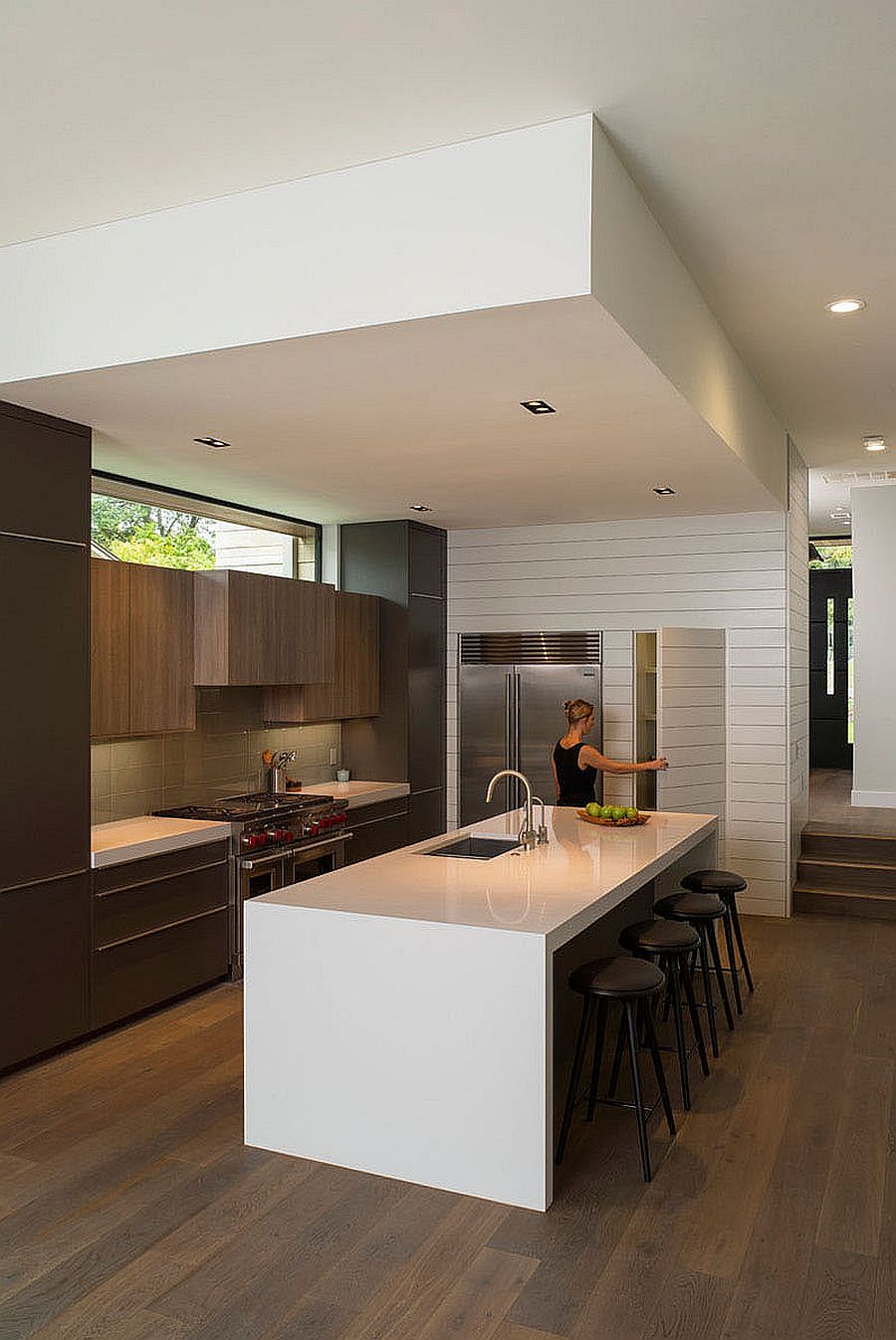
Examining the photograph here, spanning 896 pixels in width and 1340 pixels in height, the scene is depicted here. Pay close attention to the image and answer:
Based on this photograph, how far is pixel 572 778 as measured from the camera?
6.35 meters

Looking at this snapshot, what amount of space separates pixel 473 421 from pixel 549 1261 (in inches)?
120

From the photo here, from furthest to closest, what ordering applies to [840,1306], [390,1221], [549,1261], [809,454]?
1. [809,454]
2. [390,1221]
3. [549,1261]
4. [840,1306]

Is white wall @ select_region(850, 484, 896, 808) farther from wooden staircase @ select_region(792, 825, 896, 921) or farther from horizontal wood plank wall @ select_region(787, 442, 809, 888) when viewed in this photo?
wooden staircase @ select_region(792, 825, 896, 921)

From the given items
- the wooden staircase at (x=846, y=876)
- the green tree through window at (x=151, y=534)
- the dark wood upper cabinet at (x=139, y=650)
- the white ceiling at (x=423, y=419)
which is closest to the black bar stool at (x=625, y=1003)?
the white ceiling at (x=423, y=419)

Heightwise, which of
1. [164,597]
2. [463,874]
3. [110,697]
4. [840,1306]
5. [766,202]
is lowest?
[840,1306]

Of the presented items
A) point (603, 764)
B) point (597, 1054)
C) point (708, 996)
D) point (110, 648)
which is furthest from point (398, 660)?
point (597, 1054)

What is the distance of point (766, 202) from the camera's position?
343 cm

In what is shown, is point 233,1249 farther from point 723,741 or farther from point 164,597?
point 723,741

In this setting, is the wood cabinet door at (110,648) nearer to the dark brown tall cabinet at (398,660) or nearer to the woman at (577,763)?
the woman at (577,763)

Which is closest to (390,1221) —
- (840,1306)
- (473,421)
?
(840,1306)

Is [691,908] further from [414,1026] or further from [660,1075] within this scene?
[414,1026]

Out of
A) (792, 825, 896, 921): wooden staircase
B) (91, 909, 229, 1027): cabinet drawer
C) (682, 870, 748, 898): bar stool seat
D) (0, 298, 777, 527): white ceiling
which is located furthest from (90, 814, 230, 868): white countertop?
(792, 825, 896, 921): wooden staircase

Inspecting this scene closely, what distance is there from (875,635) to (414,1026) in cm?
706

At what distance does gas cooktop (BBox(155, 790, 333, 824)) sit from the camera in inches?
224
